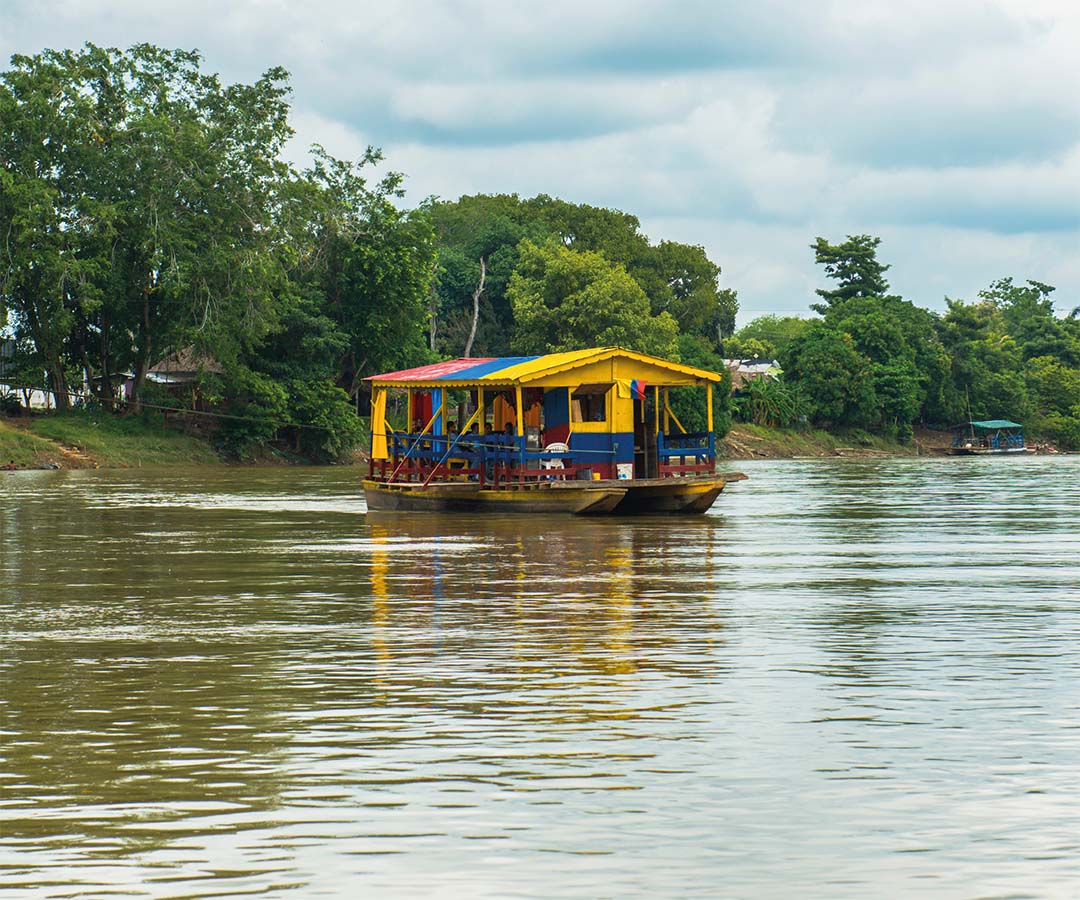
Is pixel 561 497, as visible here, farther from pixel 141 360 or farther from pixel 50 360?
pixel 141 360

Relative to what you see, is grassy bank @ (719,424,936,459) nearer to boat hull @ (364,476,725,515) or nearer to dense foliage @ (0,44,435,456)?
dense foliage @ (0,44,435,456)

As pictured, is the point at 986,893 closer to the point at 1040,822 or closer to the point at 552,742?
the point at 1040,822

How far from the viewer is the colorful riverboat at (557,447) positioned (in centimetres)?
2875

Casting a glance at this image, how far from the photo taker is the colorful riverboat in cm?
2875

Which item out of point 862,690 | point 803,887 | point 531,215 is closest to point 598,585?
point 862,690

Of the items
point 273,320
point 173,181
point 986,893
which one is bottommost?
point 986,893

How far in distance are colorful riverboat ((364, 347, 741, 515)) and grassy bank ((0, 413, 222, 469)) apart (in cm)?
2744

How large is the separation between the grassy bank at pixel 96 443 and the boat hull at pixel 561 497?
90.8ft

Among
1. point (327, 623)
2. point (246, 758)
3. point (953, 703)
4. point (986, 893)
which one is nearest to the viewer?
point (986, 893)

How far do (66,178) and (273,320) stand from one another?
9.14 metres

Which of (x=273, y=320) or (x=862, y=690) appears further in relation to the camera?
(x=273, y=320)

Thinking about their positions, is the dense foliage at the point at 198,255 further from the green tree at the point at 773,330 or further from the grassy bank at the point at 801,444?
the green tree at the point at 773,330

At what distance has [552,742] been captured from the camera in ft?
27.5

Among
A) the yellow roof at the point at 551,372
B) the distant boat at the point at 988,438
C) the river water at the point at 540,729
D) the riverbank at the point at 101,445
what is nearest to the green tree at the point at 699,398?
the distant boat at the point at 988,438
